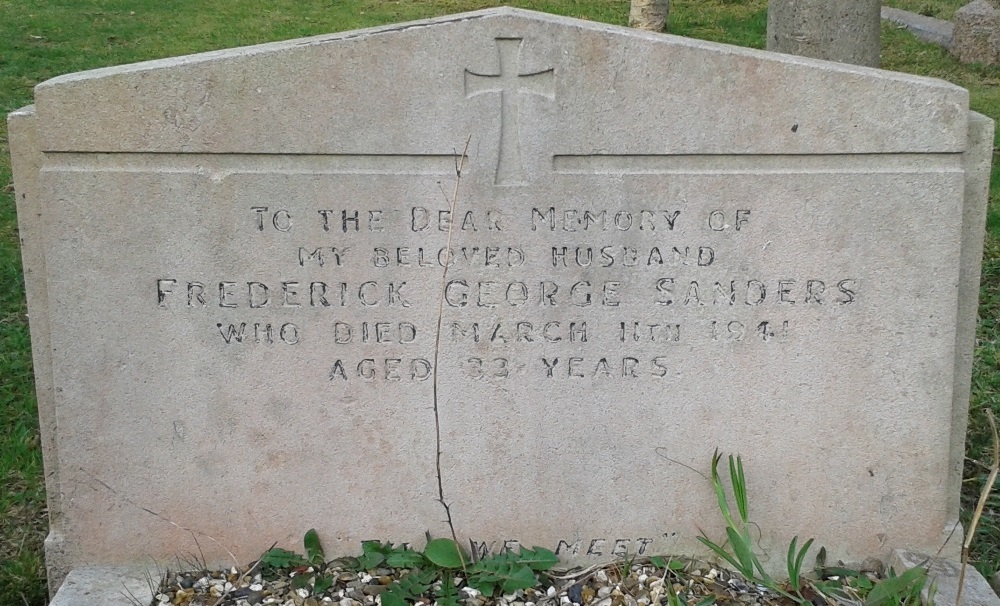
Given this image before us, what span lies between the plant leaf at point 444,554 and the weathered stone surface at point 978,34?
767 cm

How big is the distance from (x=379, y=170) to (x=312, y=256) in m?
0.29

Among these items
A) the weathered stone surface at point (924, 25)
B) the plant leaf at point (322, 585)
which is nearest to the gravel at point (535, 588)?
the plant leaf at point (322, 585)

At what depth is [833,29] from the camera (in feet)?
15.7

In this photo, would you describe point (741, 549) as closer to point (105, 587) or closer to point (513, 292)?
point (513, 292)

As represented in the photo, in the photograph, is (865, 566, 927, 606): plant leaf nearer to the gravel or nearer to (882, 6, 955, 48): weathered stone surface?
the gravel

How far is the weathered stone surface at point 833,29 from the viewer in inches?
187

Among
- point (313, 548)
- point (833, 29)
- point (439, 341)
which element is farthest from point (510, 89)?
point (833, 29)

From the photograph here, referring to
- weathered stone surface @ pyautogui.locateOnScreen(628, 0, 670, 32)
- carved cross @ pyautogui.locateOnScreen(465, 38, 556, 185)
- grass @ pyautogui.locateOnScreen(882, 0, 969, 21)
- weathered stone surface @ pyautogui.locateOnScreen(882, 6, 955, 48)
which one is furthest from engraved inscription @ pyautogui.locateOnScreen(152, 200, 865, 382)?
grass @ pyautogui.locateOnScreen(882, 0, 969, 21)

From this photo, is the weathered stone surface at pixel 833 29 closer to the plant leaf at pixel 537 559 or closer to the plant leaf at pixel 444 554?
A: the plant leaf at pixel 537 559

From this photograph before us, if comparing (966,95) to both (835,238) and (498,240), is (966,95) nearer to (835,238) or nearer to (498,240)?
(835,238)

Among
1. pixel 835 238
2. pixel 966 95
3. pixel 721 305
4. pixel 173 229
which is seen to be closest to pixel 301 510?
pixel 173 229

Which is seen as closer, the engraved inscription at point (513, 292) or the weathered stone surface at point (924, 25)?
the engraved inscription at point (513, 292)

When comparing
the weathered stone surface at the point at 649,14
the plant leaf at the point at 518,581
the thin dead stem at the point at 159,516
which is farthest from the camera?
the weathered stone surface at the point at 649,14

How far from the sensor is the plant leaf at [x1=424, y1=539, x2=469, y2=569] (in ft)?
9.07
